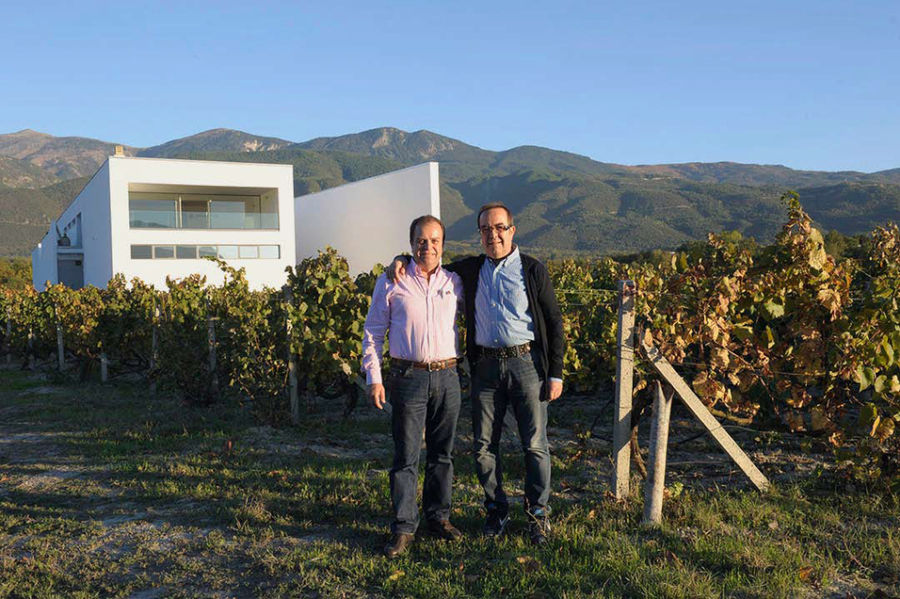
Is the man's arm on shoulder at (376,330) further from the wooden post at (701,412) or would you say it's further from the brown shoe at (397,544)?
the wooden post at (701,412)

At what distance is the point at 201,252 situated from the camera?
29.6 meters

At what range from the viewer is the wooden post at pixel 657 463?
4285mm

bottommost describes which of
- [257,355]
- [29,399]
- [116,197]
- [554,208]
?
[29,399]

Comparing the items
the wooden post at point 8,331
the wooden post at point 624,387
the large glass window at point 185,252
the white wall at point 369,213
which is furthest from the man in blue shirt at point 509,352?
the large glass window at point 185,252

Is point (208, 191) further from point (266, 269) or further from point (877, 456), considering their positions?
point (877, 456)

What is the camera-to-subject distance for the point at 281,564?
12.8 feet

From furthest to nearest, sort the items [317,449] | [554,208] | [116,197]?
[554,208] → [116,197] → [317,449]

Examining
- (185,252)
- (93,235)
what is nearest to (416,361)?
(185,252)

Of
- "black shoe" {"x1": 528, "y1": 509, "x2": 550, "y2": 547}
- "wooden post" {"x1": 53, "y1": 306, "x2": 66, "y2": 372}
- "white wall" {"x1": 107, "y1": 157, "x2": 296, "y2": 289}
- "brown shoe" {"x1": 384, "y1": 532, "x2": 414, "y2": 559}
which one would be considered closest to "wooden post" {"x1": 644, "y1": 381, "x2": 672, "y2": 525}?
"black shoe" {"x1": 528, "y1": 509, "x2": 550, "y2": 547}

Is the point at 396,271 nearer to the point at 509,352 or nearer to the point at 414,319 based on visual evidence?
the point at 414,319

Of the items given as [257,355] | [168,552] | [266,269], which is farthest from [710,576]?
[266,269]

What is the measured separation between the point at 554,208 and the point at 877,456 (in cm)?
14845

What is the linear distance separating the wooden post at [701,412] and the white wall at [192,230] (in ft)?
84.9

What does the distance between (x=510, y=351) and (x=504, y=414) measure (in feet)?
1.44
